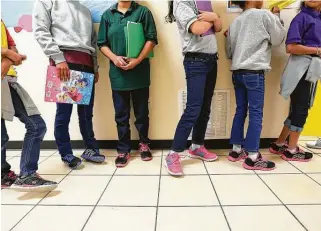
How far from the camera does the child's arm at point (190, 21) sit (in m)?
1.53

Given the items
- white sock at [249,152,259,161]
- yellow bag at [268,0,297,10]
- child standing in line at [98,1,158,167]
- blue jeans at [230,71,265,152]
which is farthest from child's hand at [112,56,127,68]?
yellow bag at [268,0,297,10]

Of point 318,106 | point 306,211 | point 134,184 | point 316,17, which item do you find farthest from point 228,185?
point 318,106

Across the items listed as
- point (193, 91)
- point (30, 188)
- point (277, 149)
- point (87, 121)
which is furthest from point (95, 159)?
point (277, 149)

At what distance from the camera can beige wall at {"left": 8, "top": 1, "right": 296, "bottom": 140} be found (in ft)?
6.64

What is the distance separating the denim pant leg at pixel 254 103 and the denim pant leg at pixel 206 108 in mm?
236

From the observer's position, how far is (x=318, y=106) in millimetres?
2398

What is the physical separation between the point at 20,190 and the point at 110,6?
4.99 feet

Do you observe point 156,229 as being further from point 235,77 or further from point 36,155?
point 235,77

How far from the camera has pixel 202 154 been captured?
1963mm

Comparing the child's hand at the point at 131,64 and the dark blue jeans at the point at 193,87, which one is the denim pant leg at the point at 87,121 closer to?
the child's hand at the point at 131,64

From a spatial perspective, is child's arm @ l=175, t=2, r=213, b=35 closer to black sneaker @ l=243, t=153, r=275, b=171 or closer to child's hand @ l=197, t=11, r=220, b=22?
child's hand @ l=197, t=11, r=220, b=22

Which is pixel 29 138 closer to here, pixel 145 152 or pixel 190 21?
pixel 145 152

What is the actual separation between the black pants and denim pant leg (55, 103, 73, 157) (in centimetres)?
173

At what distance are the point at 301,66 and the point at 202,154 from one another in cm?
100
